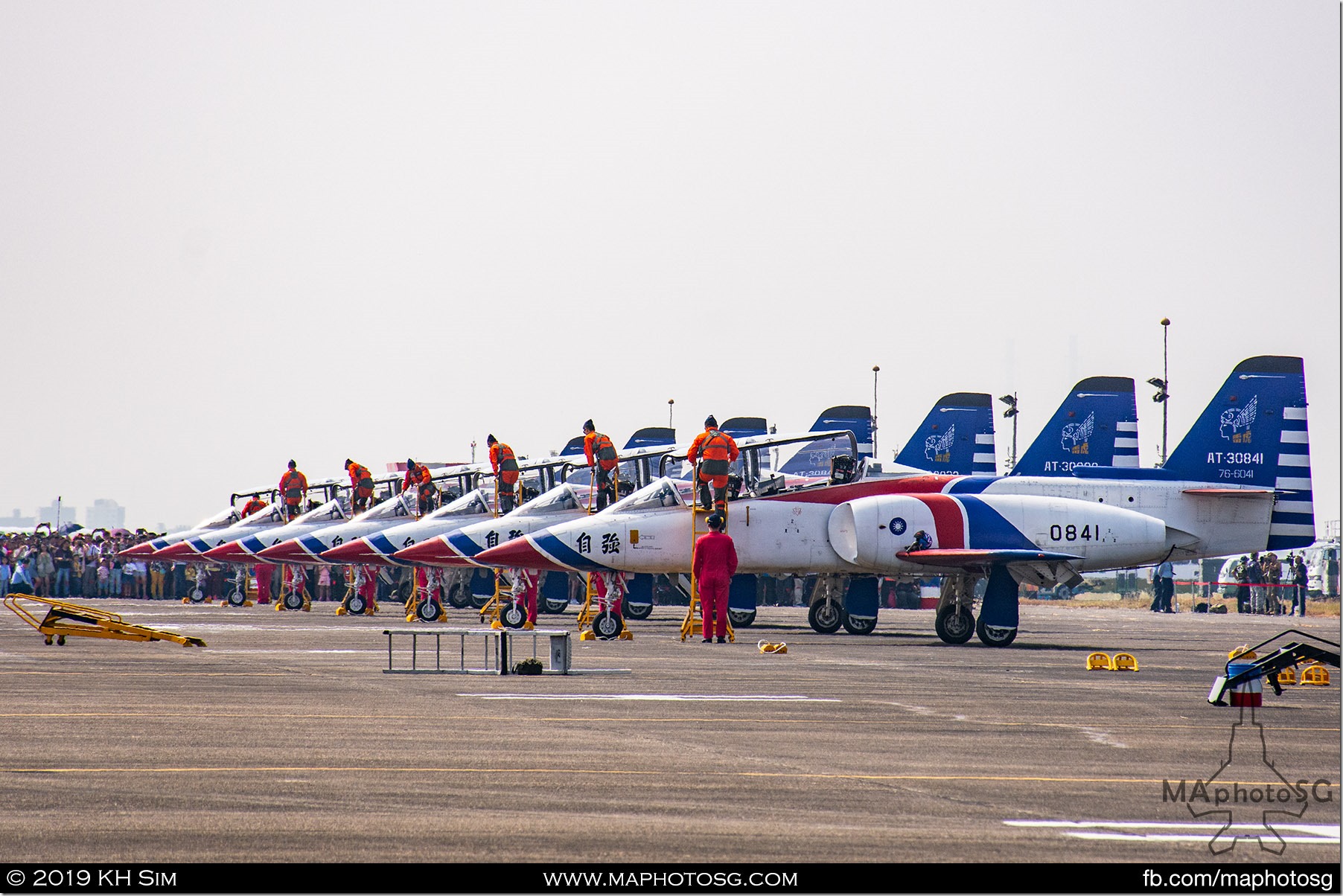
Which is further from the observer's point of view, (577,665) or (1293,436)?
(1293,436)

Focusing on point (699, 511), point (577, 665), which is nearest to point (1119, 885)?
Answer: point (577, 665)

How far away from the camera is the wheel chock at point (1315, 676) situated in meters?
16.1

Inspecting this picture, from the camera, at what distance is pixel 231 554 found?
38.8 meters

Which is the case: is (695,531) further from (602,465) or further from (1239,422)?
(1239,422)

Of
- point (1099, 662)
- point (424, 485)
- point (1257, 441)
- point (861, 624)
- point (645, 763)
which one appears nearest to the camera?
point (645, 763)

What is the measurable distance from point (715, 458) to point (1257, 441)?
9.29 meters

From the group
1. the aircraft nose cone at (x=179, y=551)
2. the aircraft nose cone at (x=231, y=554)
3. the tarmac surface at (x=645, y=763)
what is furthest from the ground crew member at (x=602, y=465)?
the aircraft nose cone at (x=179, y=551)

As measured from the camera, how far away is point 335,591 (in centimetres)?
4700

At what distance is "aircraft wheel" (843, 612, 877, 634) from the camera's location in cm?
2627

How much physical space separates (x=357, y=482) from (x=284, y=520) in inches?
122

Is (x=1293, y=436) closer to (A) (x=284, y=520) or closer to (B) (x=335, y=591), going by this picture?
(A) (x=284, y=520)

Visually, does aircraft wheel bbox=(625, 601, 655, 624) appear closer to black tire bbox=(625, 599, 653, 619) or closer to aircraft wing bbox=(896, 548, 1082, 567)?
black tire bbox=(625, 599, 653, 619)

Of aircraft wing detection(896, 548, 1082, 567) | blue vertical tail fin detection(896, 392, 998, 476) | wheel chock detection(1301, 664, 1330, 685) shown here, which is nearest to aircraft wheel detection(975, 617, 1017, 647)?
aircraft wing detection(896, 548, 1082, 567)

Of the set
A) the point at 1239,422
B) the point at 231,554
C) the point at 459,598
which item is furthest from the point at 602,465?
the point at 231,554
